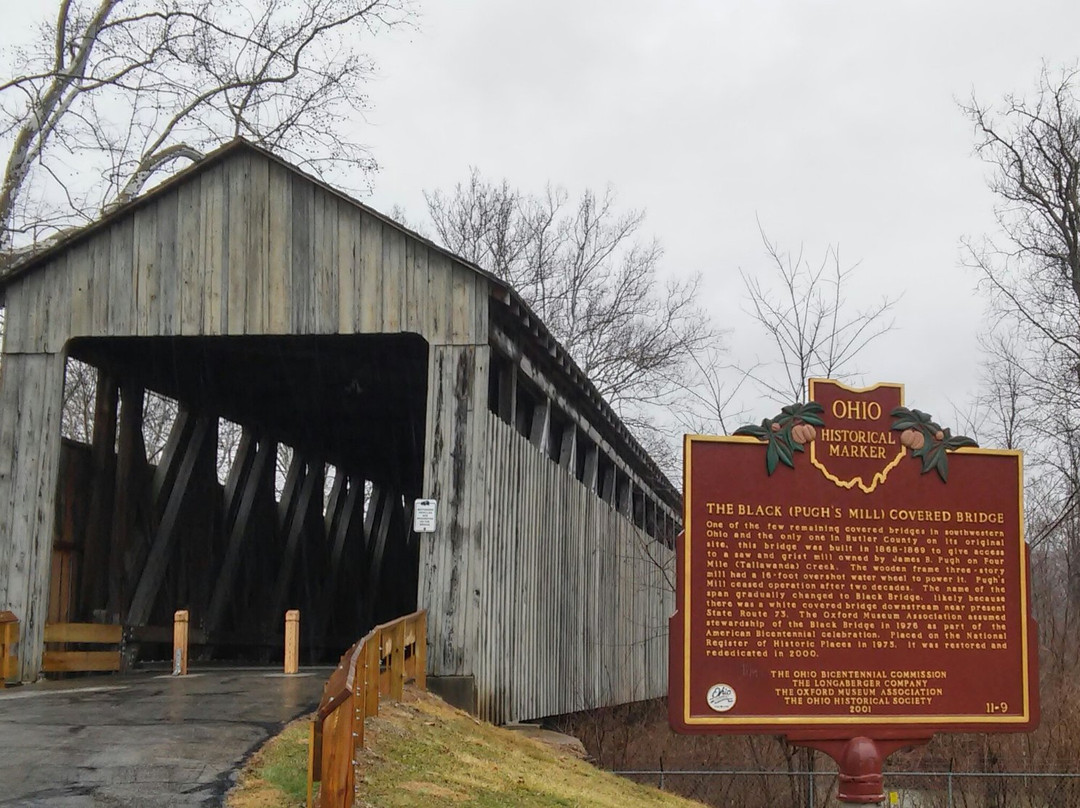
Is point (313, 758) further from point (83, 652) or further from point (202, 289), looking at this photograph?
point (83, 652)

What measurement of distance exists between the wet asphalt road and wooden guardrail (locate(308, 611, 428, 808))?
0.81 m

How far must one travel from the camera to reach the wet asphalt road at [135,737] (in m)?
7.93

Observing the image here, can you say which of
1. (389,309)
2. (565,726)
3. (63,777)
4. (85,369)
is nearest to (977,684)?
(63,777)

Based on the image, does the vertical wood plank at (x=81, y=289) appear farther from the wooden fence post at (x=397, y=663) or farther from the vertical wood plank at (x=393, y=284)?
the wooden fence post at (x=397, y=663)

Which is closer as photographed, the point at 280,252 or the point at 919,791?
the point at 280,252

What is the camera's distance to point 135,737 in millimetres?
9820

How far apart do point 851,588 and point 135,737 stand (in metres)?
5.11

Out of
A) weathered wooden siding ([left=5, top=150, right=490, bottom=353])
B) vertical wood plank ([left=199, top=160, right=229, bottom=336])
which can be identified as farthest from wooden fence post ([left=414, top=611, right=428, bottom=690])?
vertical wood plank ([left=199, top=160, right=229, bottom=336])

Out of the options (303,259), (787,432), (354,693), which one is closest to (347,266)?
(303,259)

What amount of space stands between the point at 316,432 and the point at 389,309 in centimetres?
1020

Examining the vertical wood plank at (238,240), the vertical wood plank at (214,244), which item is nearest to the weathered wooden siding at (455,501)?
the vertical wood plank at (238,240)

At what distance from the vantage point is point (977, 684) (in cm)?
883

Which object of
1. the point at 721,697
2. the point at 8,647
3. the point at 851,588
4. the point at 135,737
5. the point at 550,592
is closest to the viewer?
the point at 721,697

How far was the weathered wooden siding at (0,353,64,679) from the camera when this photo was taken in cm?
1462
